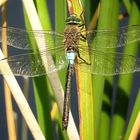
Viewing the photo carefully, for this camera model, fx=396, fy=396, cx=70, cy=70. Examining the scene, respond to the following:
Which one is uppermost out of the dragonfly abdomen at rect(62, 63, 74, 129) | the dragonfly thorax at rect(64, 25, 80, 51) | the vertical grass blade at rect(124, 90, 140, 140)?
the dragonfly thorax at rect(64, 25, 80, 51)

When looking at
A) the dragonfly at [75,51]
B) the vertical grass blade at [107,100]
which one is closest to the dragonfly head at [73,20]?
the dragonfly at [75,51]

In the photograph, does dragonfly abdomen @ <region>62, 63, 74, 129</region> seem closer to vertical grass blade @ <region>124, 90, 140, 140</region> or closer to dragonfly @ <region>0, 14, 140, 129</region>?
dragonfly @ <region>0, 14, 140, 129</region>

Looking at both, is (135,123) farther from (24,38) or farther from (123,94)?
(24,38)

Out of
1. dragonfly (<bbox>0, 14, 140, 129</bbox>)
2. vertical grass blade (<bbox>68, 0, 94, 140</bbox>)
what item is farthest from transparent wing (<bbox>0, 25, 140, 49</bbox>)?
vertical grass blade (<bbox>68, 0, 94, 140</bbox>)

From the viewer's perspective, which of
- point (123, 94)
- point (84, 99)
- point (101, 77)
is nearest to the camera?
point (84, 99)

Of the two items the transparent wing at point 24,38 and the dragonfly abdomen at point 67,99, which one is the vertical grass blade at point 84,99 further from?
the transparent wing at point 24,38

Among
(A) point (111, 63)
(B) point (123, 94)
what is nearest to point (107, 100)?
(B) point (123, 94)

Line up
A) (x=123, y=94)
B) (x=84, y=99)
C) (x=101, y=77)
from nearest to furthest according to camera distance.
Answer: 1. (x=84, y=99)
2. (x=101, y=77)
3. (x=123, y=94)
